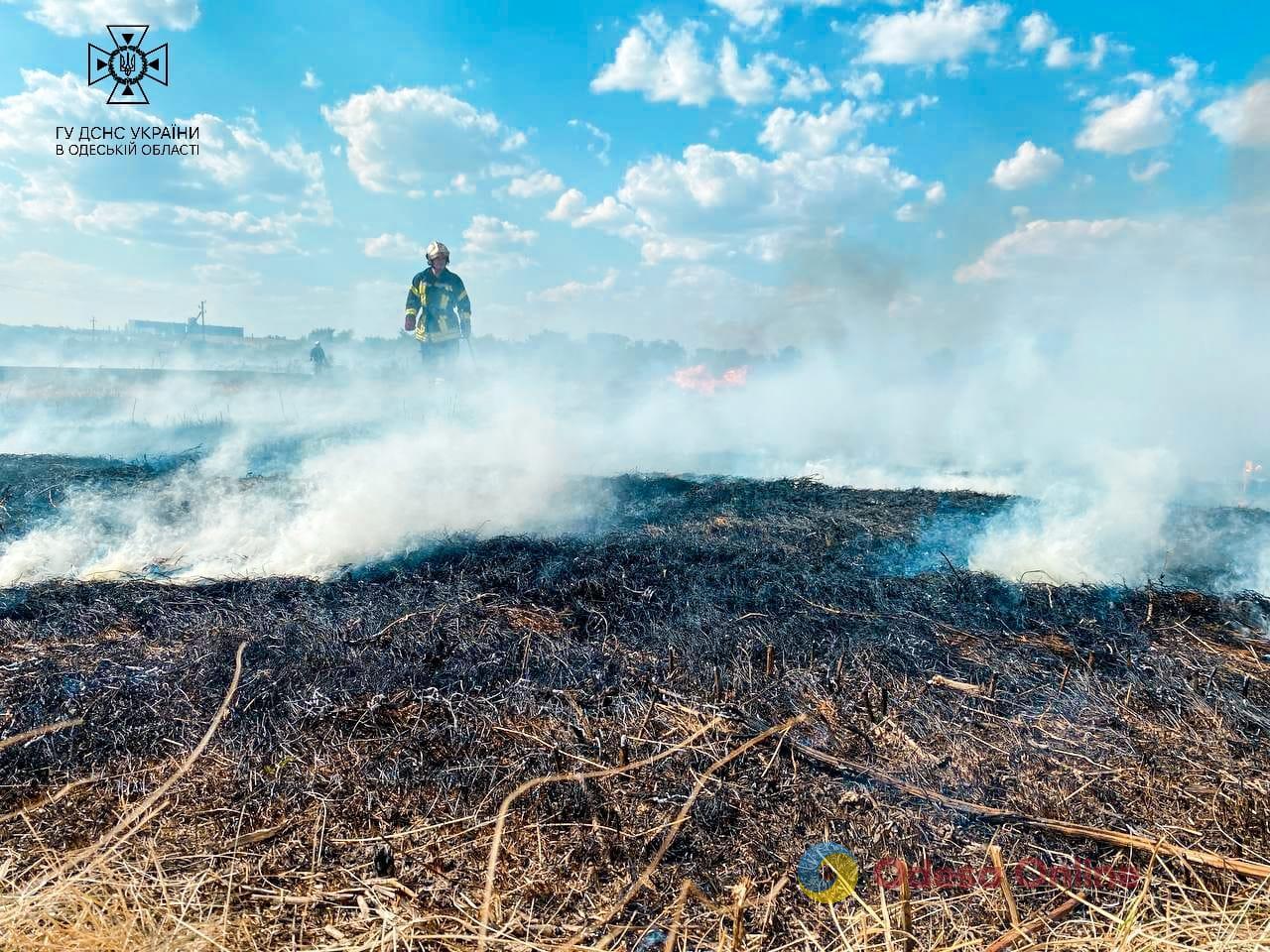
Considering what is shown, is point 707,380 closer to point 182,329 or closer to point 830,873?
point 830,873

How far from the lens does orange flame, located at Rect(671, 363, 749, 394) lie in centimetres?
1719

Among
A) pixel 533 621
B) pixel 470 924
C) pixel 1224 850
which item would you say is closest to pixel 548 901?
pixel 470 924

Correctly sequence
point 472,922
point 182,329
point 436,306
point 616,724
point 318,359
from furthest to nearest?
point 182,329
point 318,359
point 436,306
point 616,724
point 472,922

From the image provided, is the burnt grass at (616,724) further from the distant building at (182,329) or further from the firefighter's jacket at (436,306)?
the distant building at (182,329)

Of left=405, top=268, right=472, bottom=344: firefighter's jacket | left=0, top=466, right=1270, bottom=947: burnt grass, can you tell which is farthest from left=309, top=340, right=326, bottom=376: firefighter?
left=0, top=466, right=1270, bottom=947: burnt grass

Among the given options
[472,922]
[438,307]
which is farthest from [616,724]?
[438,307]

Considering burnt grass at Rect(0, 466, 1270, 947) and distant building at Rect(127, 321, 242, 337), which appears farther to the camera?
distant building at Rect(127, 321, 242, 337)

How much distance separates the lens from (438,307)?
1107 cm

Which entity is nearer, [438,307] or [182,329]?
[438,307]

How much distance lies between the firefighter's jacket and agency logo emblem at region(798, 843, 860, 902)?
34.3ft

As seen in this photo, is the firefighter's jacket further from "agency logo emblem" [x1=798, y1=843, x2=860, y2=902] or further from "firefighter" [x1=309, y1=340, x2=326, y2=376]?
"firefighter" [x1=309, y1=340, x2=326, y2=376]

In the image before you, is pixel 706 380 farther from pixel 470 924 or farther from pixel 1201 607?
pixel 470 924

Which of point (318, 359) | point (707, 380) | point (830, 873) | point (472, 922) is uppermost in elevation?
point (318, 359)

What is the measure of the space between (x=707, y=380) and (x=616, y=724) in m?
15.5
